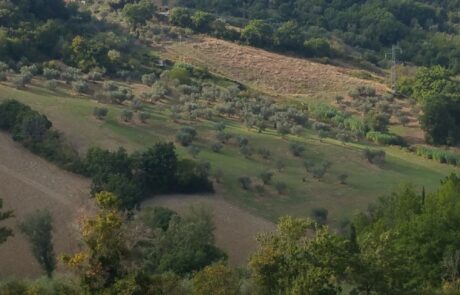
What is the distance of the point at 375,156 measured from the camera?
4272 cm

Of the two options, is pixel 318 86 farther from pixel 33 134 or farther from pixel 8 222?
pixel 8 222

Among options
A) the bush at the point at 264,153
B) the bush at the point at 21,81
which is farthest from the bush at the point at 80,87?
the bush at the point at 264,153

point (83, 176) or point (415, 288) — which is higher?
point (415, 288)

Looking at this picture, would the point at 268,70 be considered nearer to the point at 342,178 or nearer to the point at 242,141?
the point at 242,141

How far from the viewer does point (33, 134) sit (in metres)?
37.5

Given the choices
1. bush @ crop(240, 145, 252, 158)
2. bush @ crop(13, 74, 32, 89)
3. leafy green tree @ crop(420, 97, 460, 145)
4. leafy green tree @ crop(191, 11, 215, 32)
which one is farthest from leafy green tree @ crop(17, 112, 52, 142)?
leafy green tree @ crop(191, 11, 215, 32)

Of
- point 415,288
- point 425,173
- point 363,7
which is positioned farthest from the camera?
point 363,7

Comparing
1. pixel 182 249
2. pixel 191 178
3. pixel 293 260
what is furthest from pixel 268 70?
pixel 293 260

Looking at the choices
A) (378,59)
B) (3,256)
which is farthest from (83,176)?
(378,59)

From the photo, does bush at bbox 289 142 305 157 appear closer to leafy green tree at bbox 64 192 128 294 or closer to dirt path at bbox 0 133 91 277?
dirt path at bbox 0 133 91 277

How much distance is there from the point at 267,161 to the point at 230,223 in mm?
7997

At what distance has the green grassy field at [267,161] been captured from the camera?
35906 millimetres

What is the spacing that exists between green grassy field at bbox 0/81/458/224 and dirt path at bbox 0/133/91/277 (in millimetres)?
3278

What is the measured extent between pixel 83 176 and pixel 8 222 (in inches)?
224
